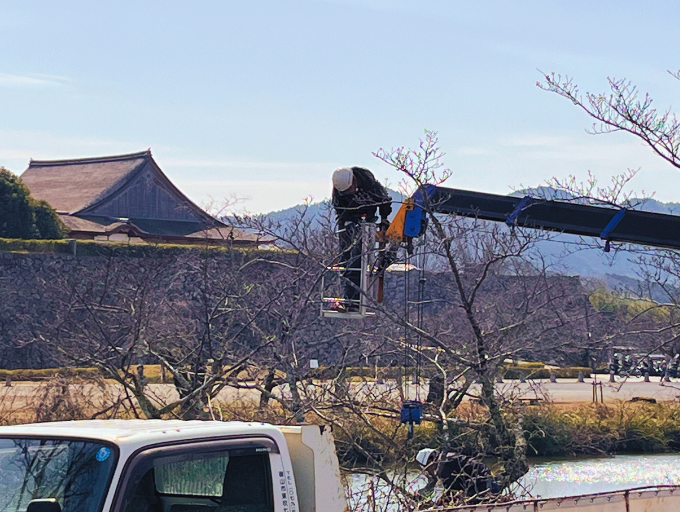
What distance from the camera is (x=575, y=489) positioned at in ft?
56.4

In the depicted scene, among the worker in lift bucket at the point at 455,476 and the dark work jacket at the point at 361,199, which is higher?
the dark work jacket at the point at 361,199

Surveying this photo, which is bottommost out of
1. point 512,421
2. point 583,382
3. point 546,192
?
point 583,382

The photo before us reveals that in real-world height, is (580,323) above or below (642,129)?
below

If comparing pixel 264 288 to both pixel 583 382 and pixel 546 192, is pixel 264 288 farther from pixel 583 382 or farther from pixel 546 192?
pixel 583 382

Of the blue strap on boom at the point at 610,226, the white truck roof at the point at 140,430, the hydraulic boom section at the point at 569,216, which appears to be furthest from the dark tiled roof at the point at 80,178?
the white truck roof at the point at 140,430

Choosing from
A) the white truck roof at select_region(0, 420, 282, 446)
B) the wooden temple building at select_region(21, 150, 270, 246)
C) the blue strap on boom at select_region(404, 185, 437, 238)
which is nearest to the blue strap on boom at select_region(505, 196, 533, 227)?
the blue strap on boom at select_region(404, 185, 437, 238)

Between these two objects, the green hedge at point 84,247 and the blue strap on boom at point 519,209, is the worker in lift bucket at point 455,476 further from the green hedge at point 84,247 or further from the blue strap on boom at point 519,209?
the green hedge at point 84,247

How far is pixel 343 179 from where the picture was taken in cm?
937

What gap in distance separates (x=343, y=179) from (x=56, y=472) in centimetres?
577

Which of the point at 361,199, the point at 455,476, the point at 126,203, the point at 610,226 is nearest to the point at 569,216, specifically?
the point at 610,226

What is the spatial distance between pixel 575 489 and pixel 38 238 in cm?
2516

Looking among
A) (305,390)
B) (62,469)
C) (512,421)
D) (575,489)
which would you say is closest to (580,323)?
(575,489)

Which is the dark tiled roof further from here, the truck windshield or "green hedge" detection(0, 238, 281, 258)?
the truck windshield

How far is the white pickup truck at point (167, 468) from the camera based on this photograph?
3.87 metres
